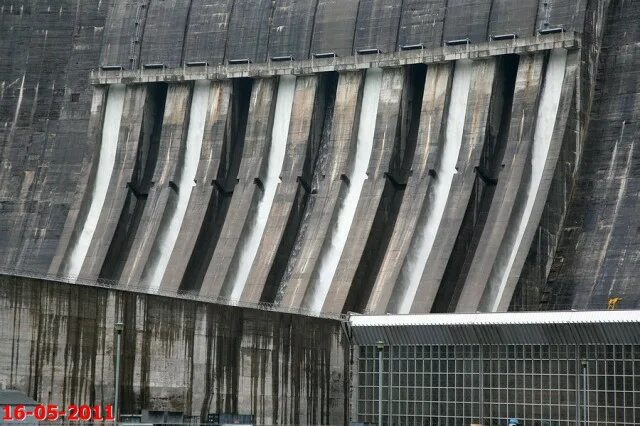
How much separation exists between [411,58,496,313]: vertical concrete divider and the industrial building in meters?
0.12

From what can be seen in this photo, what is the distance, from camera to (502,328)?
67.9m

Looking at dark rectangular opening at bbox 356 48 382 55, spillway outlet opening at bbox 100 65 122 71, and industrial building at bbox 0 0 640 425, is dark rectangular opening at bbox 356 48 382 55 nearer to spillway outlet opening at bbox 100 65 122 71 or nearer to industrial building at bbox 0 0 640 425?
industrial building at bbox 0 0 640 425

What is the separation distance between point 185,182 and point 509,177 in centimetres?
1988

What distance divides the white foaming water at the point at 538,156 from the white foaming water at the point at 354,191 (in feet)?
29.9

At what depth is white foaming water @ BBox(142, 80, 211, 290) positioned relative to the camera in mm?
91750

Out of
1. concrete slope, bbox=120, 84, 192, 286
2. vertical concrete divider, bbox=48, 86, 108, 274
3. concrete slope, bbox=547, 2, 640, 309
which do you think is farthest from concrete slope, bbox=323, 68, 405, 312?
vertical concrete divider, bbox=48, 86, 108, 274

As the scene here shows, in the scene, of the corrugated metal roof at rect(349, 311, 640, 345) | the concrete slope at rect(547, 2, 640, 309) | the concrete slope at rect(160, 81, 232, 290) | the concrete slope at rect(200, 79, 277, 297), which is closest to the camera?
the corrugated metal roof at rect(349, 311, 640, 345)

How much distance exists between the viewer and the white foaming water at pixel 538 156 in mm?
80375

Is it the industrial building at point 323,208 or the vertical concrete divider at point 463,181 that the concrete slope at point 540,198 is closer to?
the industrial building at point 323,208

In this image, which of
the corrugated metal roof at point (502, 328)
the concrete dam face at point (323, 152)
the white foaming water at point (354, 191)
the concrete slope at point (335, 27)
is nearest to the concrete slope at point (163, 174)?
the concrete dam face at point (323, 152)

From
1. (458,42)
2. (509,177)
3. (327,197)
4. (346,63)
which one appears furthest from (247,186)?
(509,177)

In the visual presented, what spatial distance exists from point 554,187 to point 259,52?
68.7 feet
